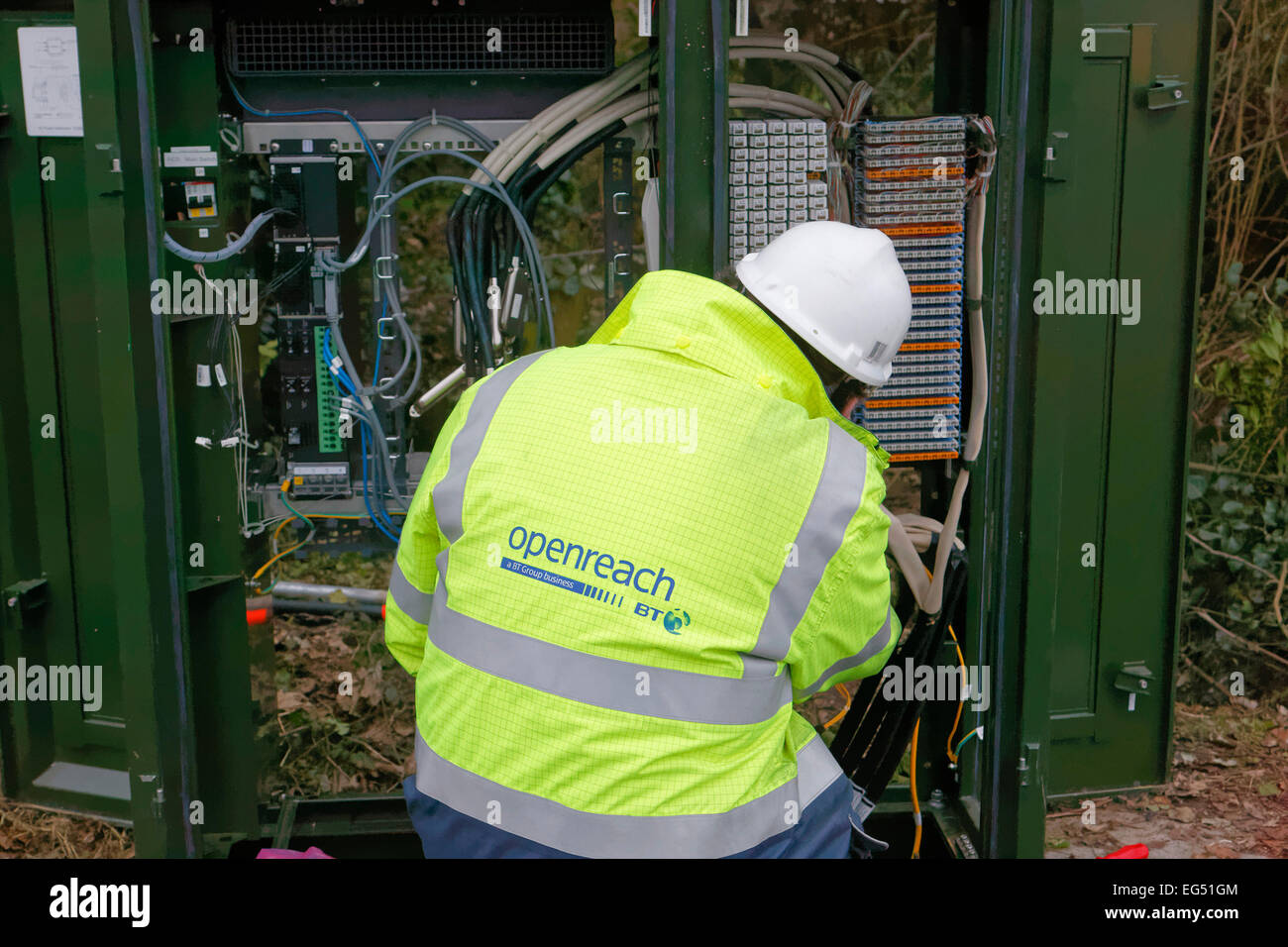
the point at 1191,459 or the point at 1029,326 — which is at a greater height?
the point at 1029,326

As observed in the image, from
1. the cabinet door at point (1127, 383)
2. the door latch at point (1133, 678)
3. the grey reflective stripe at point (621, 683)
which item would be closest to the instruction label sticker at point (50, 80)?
the grey reflective stripe at point (621, 683)

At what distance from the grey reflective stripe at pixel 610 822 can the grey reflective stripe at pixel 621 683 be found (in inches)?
6.0

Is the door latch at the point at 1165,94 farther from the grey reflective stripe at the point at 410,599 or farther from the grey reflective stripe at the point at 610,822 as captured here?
the grey reflective stripe at the point at 410,599

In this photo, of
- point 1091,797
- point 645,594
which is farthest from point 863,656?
point 1091,797

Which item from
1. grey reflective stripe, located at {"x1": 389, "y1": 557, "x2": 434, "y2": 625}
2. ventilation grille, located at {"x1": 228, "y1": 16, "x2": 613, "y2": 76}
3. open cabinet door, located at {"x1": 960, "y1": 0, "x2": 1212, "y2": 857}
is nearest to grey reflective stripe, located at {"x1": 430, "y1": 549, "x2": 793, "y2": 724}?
grey reflective stripe, located at {"x1": 389, "y1": 557, "x2": 434, "y2": 625}

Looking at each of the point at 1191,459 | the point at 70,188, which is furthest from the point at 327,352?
the point at 1191,459

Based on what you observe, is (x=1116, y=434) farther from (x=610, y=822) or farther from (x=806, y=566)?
(x=610, y=822)

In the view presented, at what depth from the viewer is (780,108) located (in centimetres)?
293

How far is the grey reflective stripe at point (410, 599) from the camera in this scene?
222cm

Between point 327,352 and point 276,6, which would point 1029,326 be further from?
point 276,6

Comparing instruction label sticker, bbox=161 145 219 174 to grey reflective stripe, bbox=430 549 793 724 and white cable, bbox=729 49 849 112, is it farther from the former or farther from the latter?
grey reflective stripe, bbox=430 549 793 724

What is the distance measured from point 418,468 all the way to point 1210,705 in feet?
10.9

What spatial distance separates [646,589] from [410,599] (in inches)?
23.9

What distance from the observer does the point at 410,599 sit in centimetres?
223
